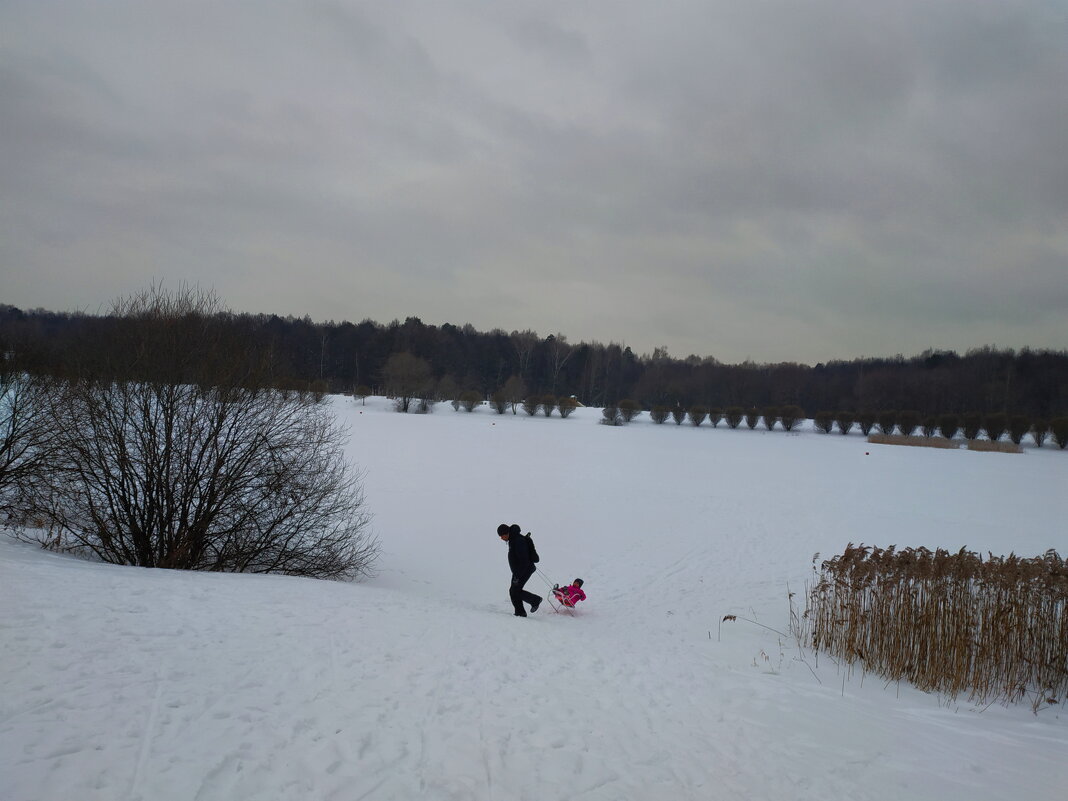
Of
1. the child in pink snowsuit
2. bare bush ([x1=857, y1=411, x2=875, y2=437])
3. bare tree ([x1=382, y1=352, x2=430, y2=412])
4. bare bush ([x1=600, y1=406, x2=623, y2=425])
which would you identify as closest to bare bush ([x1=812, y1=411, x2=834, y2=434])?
bare bush ([x1=857, y1=411, x2=875, y2=437])

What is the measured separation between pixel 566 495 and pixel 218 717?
17.8m

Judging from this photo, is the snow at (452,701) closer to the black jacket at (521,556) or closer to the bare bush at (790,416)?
the black jacket at (521,556)

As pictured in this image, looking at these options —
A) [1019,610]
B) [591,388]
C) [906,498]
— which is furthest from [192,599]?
[591,388]

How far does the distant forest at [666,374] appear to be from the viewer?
7856 centimetres

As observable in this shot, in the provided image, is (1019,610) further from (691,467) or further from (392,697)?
(691,467)

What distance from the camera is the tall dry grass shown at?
714 cm

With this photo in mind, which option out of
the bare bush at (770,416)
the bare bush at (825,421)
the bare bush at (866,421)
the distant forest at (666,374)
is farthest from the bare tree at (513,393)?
the bare bush at (866,421)

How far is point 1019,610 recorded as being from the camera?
7.16m

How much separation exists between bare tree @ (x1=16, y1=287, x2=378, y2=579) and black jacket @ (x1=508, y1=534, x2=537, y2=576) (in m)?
3.97

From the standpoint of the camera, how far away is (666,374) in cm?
10631

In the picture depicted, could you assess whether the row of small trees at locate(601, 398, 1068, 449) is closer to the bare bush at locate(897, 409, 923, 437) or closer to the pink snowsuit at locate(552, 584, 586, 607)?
the bare bush at locate(897, 409, 923, 437)

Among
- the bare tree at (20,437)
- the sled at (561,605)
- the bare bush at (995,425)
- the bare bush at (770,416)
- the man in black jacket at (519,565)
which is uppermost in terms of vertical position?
the bare bush at (995,425)

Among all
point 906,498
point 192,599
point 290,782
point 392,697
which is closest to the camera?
point 290,782

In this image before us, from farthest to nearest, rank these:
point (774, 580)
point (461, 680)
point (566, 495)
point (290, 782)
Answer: point (566, 495), point (774, 580), point (461, 680), point (290, 782)
